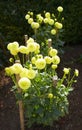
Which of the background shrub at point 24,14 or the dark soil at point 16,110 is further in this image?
the background shrub at point 24,14

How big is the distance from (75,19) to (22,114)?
238cm

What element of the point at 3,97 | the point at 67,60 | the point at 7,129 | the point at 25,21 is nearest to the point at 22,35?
the point at 25,21

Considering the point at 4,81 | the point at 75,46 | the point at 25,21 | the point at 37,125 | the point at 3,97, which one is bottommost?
the point at 37,125

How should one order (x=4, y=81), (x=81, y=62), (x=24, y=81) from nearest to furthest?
(x=24, y=81), (x=4, y=81), (x=81, y=62)

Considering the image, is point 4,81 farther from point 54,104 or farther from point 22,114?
point 54,104

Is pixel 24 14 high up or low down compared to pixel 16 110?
up

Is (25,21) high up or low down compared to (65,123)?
up

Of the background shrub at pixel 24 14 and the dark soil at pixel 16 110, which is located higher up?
the background shrub at pixel 24 14

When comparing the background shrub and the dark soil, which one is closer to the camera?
the dark soil

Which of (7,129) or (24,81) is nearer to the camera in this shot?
(24,81)

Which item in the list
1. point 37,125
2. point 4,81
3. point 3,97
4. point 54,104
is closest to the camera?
point 54,104

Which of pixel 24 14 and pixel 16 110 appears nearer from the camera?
pixel 16 110

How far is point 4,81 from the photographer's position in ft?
14.8

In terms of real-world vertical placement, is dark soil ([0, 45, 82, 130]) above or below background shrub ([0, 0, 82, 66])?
below
